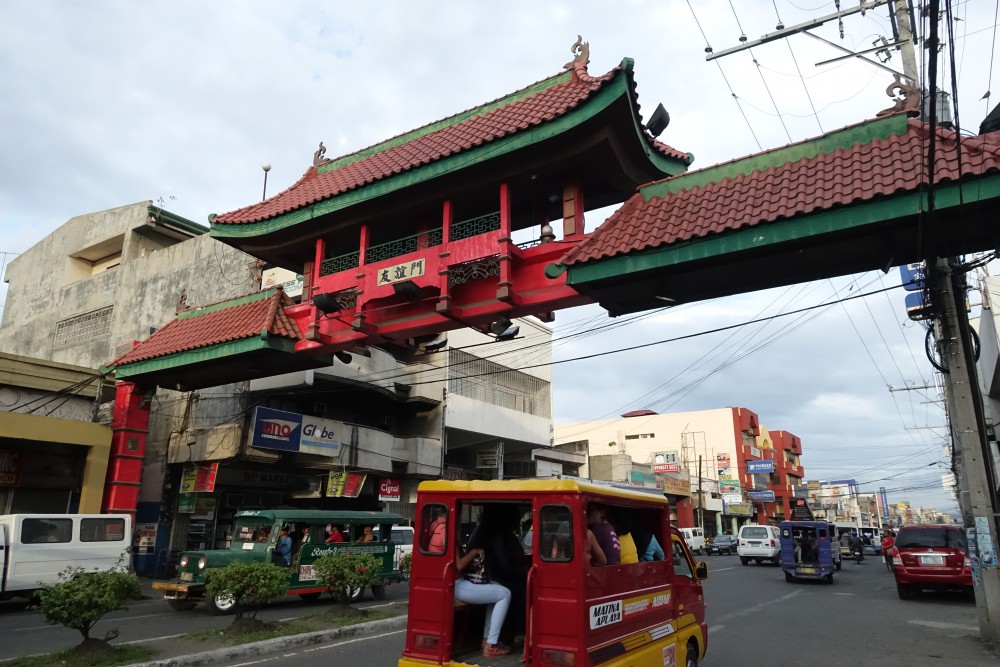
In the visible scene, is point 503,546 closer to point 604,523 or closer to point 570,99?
point 604,523

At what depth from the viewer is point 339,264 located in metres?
15.0

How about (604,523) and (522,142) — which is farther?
(522,142)

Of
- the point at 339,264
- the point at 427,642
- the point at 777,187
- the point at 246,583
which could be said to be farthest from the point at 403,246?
the point at 427,642

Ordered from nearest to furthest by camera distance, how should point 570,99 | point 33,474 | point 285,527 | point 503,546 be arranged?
1. point 503,546
2. point 570,99
3. point 285,527
4. point 33,474

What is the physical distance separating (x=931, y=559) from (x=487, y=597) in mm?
14778

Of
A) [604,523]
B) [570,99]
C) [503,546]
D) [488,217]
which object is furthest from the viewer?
[488,217]

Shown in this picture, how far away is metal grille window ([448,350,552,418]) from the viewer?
27.6 meters

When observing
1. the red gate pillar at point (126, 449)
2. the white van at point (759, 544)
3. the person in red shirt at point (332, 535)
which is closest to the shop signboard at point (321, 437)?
the red gate pillar at point (126, 449)

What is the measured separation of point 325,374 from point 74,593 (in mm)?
14495

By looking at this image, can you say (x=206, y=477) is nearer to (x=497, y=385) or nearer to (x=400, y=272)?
(x=400, y=272)

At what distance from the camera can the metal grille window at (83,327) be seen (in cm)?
2753

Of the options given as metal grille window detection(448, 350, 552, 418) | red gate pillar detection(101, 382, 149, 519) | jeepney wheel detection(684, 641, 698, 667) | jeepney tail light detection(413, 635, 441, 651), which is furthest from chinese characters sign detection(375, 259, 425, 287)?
metal grille window detection(448, 350, 552, 418)

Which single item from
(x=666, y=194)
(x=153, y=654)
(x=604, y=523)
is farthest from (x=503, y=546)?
(x=666, y=194)

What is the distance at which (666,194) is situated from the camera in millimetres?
11219
